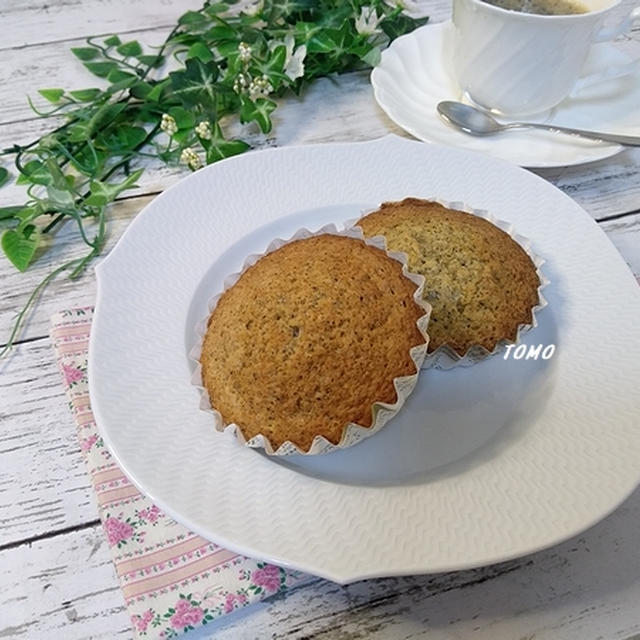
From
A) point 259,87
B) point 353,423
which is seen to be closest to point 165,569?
point 353,423

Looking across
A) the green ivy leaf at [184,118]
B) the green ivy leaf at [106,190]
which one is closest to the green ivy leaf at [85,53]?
the green ivy leaf at [184,118]

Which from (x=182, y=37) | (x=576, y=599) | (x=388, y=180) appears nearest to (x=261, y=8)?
(x=182, y=37)

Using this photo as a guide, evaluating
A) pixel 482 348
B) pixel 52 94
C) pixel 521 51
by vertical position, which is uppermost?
pixel 521 51

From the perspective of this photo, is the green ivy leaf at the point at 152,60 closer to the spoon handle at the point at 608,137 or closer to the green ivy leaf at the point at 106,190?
the green ivy leaf at the point at 106,190

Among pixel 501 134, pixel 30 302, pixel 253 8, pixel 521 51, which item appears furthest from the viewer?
pixel 253 8

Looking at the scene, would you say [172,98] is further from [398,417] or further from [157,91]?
[398,417]

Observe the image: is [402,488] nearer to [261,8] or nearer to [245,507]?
[245,507]

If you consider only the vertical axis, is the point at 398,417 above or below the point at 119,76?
below
